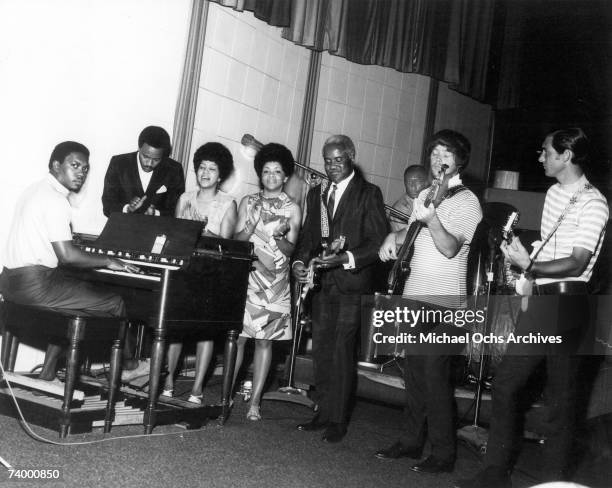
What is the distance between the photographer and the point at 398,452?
138 inches

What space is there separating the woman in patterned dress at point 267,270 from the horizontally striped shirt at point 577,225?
170 cm

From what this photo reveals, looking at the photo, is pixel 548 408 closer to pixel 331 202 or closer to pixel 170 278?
pixel 331 202

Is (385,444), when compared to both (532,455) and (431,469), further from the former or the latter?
(532,455)

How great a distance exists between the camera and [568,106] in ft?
27.3

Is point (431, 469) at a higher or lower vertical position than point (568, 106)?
lower

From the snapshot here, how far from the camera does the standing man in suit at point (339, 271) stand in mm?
3756

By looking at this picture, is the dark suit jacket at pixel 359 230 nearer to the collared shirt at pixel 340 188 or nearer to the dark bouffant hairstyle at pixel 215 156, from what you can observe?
the collared shirt at pixel 340 188

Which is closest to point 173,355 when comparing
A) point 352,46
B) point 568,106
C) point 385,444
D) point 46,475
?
point 385,444

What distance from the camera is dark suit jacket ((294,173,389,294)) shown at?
3795 millimetres

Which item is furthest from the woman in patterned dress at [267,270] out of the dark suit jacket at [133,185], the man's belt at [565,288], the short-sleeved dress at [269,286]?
the man's belt at [565,288]

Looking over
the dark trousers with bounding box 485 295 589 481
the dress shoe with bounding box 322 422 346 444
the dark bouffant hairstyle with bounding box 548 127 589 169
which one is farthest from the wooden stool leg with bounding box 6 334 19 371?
the dark bouffant hairstyle with bounding box 548 127 589 169

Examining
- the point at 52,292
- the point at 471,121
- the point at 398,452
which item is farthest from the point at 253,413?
A: the point at 471,121

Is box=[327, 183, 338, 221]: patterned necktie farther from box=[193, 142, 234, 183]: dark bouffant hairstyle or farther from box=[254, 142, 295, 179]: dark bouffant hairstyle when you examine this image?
box=[193, 142, 234, 183]: dark bouffant hairstyle

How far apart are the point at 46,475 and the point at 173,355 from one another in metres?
1.81
